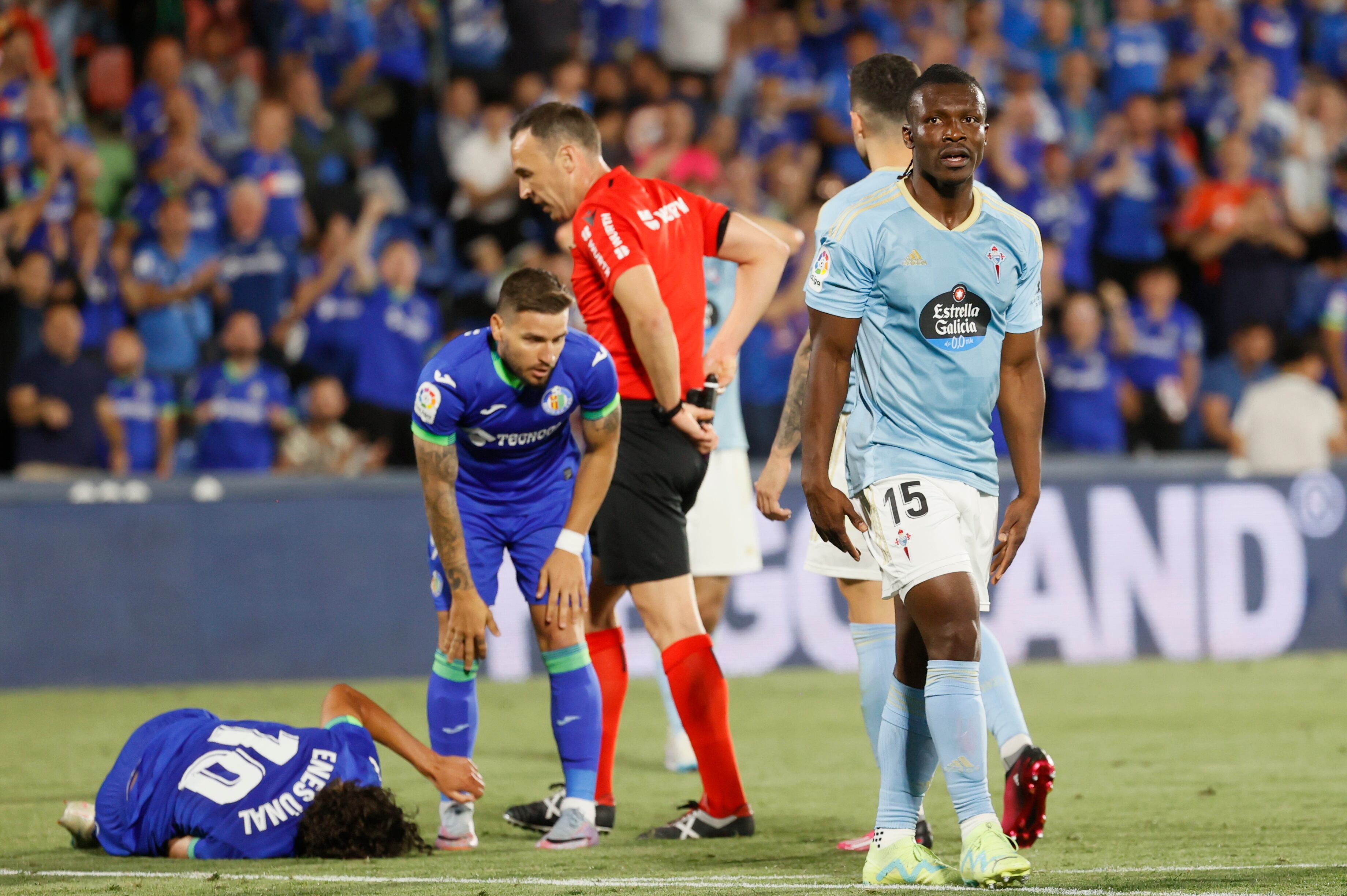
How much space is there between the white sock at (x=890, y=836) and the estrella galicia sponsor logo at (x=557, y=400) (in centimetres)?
185

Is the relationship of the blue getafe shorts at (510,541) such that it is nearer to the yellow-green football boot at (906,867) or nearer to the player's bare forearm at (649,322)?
the player's bare forearm at (649,322)

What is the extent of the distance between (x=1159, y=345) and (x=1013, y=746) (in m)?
9.43

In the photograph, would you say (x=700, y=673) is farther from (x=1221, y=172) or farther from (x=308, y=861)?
(x=1221, y=172)

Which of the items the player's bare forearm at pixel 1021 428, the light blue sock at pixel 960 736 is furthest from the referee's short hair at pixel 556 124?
the light blue sock at pixel 960 736

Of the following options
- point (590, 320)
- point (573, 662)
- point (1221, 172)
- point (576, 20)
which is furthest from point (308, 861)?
point (1221, 172)

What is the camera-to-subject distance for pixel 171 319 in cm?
1180

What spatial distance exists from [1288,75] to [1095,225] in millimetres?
3171

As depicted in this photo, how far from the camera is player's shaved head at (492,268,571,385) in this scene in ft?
18.3

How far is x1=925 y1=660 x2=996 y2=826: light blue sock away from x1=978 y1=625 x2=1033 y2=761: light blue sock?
529 millimetres

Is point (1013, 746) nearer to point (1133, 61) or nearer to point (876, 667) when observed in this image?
point (876, 667)

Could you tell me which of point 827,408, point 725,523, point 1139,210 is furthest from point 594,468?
point 1139,210

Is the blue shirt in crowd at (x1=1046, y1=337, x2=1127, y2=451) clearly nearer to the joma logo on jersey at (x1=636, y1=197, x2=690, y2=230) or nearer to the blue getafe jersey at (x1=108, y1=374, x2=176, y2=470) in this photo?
the blue getafe jersey at (x1=108, y1=374, x2=176, y2=470)

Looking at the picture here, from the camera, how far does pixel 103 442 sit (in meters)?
11.2

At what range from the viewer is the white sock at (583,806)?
577 cm
